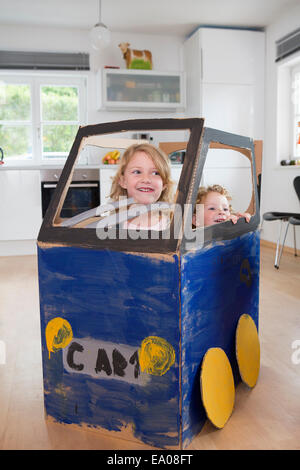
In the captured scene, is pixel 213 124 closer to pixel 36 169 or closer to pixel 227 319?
pixel 36 169

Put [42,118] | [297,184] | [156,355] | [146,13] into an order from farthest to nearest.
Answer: [42,118] < [146,13] < [297,184] < [156,355]

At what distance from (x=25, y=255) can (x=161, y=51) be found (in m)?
2.93

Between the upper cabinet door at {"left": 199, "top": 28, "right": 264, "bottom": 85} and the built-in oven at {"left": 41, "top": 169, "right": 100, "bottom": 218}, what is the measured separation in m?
1.73

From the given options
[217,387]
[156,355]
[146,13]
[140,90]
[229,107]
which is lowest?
[217,387]

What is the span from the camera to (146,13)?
15.1 ft

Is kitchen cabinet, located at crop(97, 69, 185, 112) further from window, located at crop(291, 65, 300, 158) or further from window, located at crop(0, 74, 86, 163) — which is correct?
window, located at crop(291, 65, 300, 158)

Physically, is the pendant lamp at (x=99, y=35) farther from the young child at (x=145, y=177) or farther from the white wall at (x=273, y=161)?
the young child at (x=145, y=177)

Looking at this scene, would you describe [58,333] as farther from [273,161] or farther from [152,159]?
[273,161]

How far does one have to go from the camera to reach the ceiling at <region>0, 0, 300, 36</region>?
171 inches

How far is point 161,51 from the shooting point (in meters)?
5.42

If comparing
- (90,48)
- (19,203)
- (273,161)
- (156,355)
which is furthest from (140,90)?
(156,355)

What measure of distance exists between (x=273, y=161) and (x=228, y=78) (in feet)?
3.55

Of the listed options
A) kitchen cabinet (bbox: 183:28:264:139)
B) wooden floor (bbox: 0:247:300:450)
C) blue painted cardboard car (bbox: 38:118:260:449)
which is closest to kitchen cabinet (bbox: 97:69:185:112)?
kitchen cabinet (bbox: 183:28:264:139)

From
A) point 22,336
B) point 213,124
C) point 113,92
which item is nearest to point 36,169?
point 113,92
